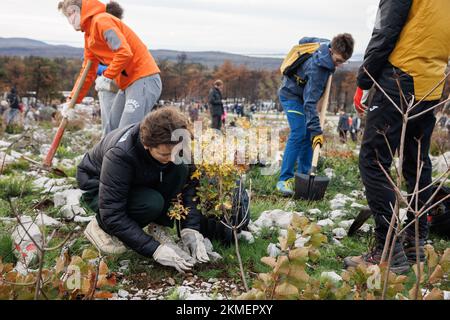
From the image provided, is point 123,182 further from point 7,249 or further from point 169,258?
point 7,249

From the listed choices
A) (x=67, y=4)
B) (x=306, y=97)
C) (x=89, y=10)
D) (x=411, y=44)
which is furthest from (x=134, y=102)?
(x=411, y=44)

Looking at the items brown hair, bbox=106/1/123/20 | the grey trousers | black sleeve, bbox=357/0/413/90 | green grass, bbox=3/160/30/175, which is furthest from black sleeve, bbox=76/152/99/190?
green grass, bbox=3/160/30/175

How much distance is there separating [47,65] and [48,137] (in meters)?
48.6

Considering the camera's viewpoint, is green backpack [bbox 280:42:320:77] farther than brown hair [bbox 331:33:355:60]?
Yes

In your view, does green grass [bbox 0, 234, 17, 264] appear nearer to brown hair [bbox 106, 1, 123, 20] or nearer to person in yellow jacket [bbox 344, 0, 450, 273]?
person in yellow jacket [bbox 344, 0, 450, 273]

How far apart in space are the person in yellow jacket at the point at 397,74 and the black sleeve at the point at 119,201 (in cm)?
131

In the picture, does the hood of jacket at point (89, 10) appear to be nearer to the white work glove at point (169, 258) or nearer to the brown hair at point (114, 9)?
the brown hair at point (114, 9)

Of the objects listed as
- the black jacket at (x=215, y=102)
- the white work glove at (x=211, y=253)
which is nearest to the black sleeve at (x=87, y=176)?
the white work glove at (x=211, y=253)

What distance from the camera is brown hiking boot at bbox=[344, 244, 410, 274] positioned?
2.58 metres

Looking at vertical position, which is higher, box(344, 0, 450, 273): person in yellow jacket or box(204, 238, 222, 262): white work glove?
box(344, 0, 450, 273): person in yellow jacket

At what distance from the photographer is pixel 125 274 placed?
256 cm

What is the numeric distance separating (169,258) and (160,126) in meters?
0.76

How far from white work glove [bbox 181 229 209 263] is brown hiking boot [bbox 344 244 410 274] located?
35.8 inches

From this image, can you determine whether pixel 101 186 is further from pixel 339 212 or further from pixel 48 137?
pixel 48 137
